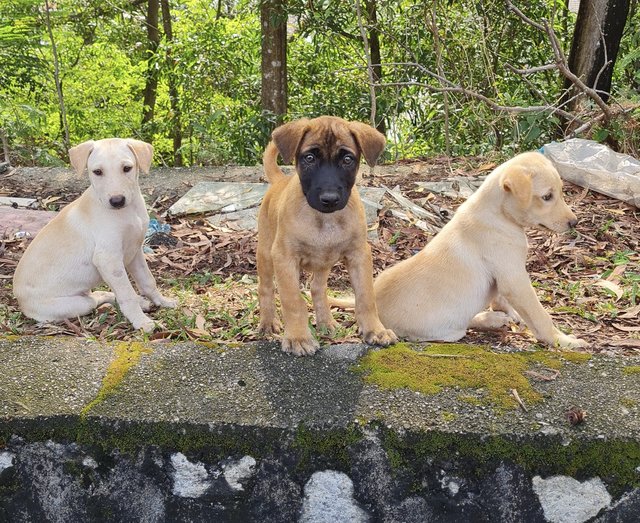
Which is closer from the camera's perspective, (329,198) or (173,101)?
(329,198)

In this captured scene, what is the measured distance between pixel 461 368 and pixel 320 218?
106 centimetres

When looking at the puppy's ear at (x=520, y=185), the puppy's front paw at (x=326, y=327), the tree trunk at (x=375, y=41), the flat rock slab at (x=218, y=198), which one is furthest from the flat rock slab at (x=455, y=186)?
the puppy's front paw at (x=326, y=327)

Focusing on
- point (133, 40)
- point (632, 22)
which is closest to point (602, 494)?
point (632, 22)

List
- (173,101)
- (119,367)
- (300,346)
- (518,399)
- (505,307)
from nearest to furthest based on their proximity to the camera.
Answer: (518,399) → (119,367) → (300,346) → (505,307) → (173,101)

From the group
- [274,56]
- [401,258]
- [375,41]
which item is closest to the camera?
[401,258]

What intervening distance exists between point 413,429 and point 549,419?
0.56 meters

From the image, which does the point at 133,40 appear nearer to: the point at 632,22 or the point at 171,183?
the point at 171,183

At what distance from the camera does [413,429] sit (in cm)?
297

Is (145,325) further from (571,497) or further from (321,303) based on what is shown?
(571,497)

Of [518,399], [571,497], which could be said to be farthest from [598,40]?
[571,497]

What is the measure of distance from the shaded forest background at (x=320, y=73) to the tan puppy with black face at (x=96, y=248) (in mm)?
3547

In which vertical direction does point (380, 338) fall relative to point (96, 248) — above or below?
below

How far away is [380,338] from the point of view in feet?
12.8

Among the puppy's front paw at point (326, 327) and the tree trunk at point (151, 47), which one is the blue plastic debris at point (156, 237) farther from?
the tree trunk at point (151, 47)
